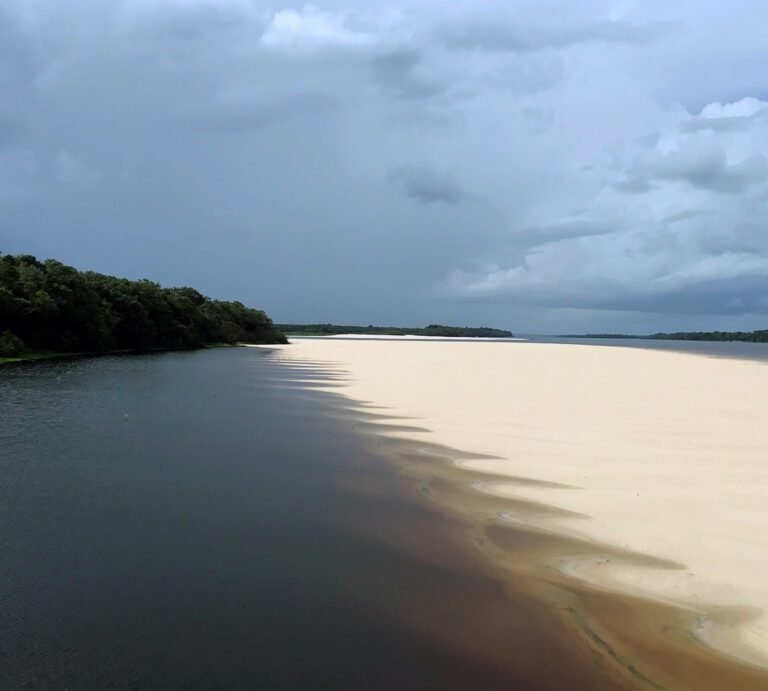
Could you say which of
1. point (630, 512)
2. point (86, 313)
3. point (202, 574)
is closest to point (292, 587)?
point (202, 574)

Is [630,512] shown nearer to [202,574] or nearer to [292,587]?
[292,587]

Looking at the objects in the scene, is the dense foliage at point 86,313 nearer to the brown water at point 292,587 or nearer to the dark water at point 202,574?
the dark water at point 202,574

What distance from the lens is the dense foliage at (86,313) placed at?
55.7m

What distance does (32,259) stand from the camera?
6644cm

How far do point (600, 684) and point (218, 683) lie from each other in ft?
13.2

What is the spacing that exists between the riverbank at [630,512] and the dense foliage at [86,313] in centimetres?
4379

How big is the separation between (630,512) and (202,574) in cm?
801

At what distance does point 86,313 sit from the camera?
214ft

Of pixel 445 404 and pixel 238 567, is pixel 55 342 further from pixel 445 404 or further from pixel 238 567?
pixel 238 567

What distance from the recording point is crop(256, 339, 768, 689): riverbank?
738cm

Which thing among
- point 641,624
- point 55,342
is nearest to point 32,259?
point 55,342

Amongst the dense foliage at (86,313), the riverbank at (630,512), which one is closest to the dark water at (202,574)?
the riverbank at (630,512)

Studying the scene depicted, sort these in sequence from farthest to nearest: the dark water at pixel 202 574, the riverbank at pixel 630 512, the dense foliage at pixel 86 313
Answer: the dense foliage at pixel 86 313 → the riverbank at pixel 630 512 → the dark water at pixel 202 574

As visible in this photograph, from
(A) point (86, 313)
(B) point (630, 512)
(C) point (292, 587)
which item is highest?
(A) point (86, 313)
